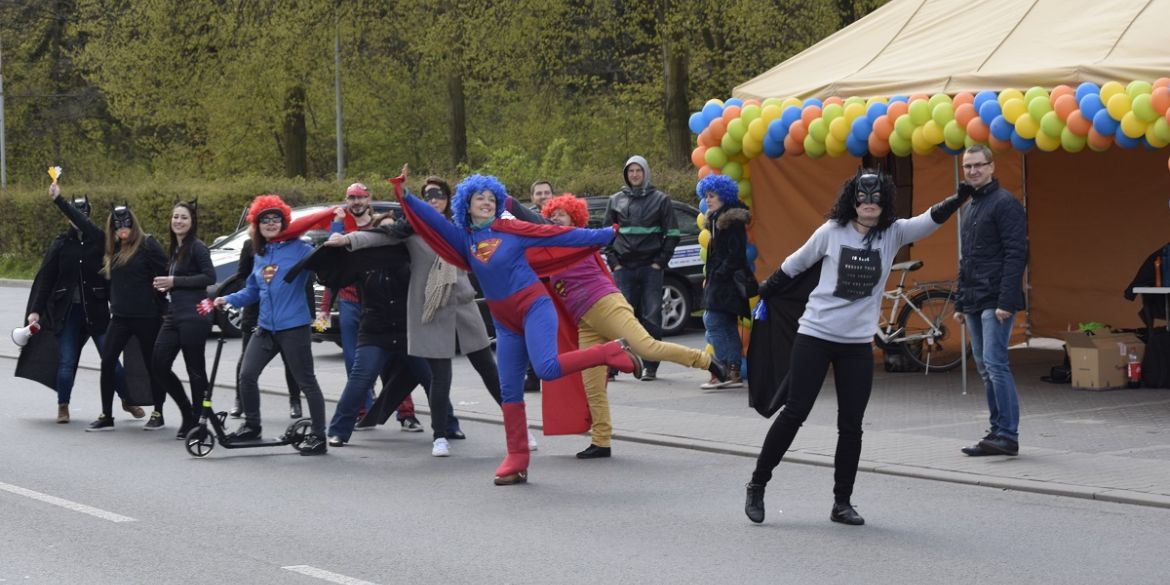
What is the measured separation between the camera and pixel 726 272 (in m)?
13.5

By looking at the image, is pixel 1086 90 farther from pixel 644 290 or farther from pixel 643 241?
pixel 644 290

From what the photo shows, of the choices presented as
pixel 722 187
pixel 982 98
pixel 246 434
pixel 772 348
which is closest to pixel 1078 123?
pixel 982 98

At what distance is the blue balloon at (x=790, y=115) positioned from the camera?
1311cm

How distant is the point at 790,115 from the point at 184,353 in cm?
523

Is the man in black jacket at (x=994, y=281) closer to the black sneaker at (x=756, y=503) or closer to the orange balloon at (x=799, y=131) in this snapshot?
the black sneaker at (x=756, y=503)

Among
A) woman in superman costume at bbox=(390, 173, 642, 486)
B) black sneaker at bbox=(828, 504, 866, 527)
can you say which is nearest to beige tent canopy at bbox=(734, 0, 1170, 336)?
woman in superman costume at bbox=(390, 173, 642, 486)

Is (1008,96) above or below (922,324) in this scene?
above

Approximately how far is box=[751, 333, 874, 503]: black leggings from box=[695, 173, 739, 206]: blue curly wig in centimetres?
541

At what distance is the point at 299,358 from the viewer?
1037cm

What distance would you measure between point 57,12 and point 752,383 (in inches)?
1622

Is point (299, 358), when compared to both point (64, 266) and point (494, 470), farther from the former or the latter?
point (64, 266)

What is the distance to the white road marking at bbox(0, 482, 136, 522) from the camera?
326 inches

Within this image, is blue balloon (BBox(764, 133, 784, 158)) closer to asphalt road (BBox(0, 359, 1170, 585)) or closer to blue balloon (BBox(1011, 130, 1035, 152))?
blue balloon (BBox(1011, 130, 1035, 152))

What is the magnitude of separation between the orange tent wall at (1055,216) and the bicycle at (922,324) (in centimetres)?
85
